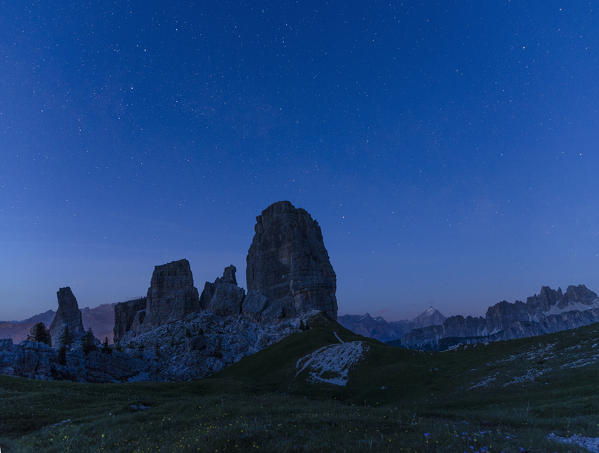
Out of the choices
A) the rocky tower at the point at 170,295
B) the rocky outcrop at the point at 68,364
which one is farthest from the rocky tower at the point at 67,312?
the rocky outcrop at the point at 68,364

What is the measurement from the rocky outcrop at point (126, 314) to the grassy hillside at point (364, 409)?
150888 mm

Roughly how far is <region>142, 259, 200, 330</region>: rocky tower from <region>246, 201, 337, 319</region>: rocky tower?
3070cm

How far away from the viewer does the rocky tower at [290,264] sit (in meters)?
150

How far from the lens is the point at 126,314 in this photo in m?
186

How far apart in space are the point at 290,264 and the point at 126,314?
339 feet

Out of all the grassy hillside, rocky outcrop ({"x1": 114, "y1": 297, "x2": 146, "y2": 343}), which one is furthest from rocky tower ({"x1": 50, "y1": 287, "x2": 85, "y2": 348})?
the grassy hillside

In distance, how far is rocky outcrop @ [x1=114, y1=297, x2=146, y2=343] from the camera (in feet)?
600

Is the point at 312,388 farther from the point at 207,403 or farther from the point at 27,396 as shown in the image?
the point at 27,396

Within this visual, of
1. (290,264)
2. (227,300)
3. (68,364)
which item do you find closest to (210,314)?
(227,300)

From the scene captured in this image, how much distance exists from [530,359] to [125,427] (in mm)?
46018

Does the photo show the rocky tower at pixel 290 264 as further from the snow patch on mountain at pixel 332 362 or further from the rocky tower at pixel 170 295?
the snow patch on mountain at pixel 332 362

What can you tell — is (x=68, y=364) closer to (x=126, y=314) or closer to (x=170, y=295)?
(x=170, y=295)

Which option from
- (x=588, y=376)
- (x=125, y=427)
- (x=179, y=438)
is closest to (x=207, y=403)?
(x=125, y=427)

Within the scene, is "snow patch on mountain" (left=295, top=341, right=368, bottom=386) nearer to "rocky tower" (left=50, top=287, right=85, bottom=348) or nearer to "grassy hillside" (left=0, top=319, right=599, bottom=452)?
"grassy hillside" (left=0, top=319, right=599, bottom=452)
